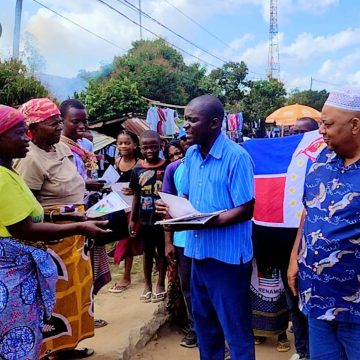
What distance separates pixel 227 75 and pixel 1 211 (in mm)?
29275

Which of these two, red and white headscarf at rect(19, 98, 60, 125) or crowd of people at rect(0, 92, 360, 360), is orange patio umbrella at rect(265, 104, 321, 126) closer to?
crowd of people at rect(0, 92, 360, 360)

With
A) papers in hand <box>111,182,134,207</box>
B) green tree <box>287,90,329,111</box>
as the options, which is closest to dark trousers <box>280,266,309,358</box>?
papers in hand <box>111,182,134,207</box>

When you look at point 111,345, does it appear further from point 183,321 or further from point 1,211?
point 1,211

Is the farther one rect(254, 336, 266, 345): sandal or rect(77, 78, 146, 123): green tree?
rect(77, 78, 146, 123): green tree

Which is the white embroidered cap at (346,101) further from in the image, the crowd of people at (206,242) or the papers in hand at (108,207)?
the papers in hand at (108,207)

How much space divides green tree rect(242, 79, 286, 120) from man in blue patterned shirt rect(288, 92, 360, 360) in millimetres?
27267

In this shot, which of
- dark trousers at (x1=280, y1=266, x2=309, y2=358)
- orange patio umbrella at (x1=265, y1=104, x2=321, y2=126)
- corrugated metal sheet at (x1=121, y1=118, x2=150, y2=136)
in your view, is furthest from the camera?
orange patio umbrella at (x1=265, y1=104, x2=321, y2=126)

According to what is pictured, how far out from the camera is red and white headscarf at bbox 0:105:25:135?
7.43ft

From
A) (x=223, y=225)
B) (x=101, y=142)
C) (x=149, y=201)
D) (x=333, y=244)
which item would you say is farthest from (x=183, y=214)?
(x=101, y=142)

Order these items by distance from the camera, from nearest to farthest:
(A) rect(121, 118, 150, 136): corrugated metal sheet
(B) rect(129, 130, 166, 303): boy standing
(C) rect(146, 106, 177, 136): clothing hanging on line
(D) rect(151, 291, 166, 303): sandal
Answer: (B) rect(129, 130, 166, 303): boy standing, (D) rect(151, 291, 166, 303): sandal, (A) rect(121, 118, 150, 136): corrugated metal sheet, (C) rect(146, 106, 177, 136): clothing hanging on line

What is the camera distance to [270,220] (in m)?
3.53

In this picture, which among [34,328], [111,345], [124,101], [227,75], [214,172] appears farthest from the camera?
[227,75]

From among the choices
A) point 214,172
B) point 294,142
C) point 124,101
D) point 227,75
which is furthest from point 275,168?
point 227,75

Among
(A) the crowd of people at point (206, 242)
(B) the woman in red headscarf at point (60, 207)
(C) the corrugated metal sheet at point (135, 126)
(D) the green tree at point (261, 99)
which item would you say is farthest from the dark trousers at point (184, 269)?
(D) the green tree at point (261, 99)
